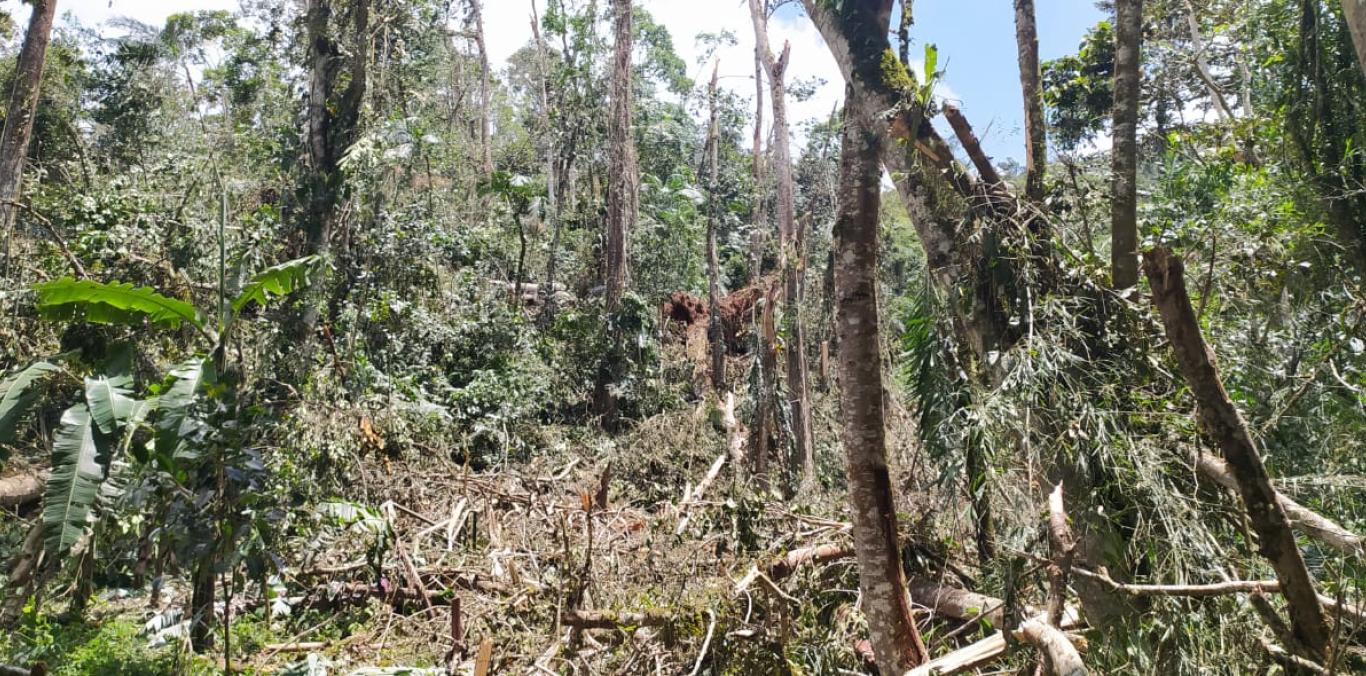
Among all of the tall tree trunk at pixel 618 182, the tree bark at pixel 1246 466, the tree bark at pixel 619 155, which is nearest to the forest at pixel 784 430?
the tree bark at pixel 1246 466

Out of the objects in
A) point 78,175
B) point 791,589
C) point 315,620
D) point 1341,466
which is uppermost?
point 78,175

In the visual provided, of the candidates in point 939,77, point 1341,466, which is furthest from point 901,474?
point 939,77

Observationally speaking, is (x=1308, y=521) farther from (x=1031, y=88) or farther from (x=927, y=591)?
(x=1031, y=88)

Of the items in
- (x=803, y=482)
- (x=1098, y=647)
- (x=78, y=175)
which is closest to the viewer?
(x=1098, y=647)

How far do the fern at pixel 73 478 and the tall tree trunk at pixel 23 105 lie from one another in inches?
311

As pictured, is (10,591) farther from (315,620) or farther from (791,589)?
(791,589)

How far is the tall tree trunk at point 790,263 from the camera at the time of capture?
39.7 ft

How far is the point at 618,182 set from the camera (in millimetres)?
14992

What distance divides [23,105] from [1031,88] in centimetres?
1312

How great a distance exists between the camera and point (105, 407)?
4777mm

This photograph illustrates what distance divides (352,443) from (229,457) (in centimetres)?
330

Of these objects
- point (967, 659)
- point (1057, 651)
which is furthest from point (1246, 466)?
point (967, 659)

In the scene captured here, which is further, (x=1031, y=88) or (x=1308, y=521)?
(x=1031, y=88)

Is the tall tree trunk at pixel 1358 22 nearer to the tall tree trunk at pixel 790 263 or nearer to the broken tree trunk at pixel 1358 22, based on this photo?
the broken tree trunk at pixel 1358 22
